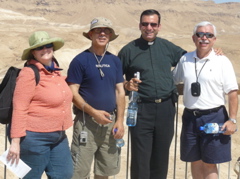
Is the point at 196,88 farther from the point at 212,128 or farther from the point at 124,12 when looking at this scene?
the point at 124,12

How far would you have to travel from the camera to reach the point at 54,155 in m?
3.73

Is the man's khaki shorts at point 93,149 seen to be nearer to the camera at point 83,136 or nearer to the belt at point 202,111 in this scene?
the camera at point 83,136

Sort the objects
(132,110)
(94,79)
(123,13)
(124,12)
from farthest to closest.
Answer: (124,12) < (123,13) < (132,110) < (94,79)

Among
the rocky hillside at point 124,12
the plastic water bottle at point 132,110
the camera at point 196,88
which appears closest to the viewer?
the camera at point 196,88

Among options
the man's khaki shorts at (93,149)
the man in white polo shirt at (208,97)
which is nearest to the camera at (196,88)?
the man in white polo shirt at (208,97)

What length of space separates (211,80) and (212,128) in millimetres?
503

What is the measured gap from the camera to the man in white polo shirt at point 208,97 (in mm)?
4102

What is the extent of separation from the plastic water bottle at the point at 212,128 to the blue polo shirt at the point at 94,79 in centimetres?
101

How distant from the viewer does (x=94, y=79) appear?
4016mm

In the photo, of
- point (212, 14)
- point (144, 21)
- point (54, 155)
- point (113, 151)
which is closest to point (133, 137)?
point (113, 151)

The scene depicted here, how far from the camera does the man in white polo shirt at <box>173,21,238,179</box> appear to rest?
4102mm

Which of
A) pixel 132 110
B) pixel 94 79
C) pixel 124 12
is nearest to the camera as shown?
pixel 94 79

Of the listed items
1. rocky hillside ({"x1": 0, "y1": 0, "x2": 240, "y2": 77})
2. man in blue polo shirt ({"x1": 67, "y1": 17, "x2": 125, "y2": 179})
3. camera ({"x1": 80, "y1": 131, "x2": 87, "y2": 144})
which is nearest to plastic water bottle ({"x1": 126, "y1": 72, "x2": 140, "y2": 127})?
man in blue polo shirt ({"x1": 67, "y1": 17, "x2": 125, "y2": 179})

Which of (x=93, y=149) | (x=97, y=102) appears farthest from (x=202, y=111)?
(x=93, y=149)
